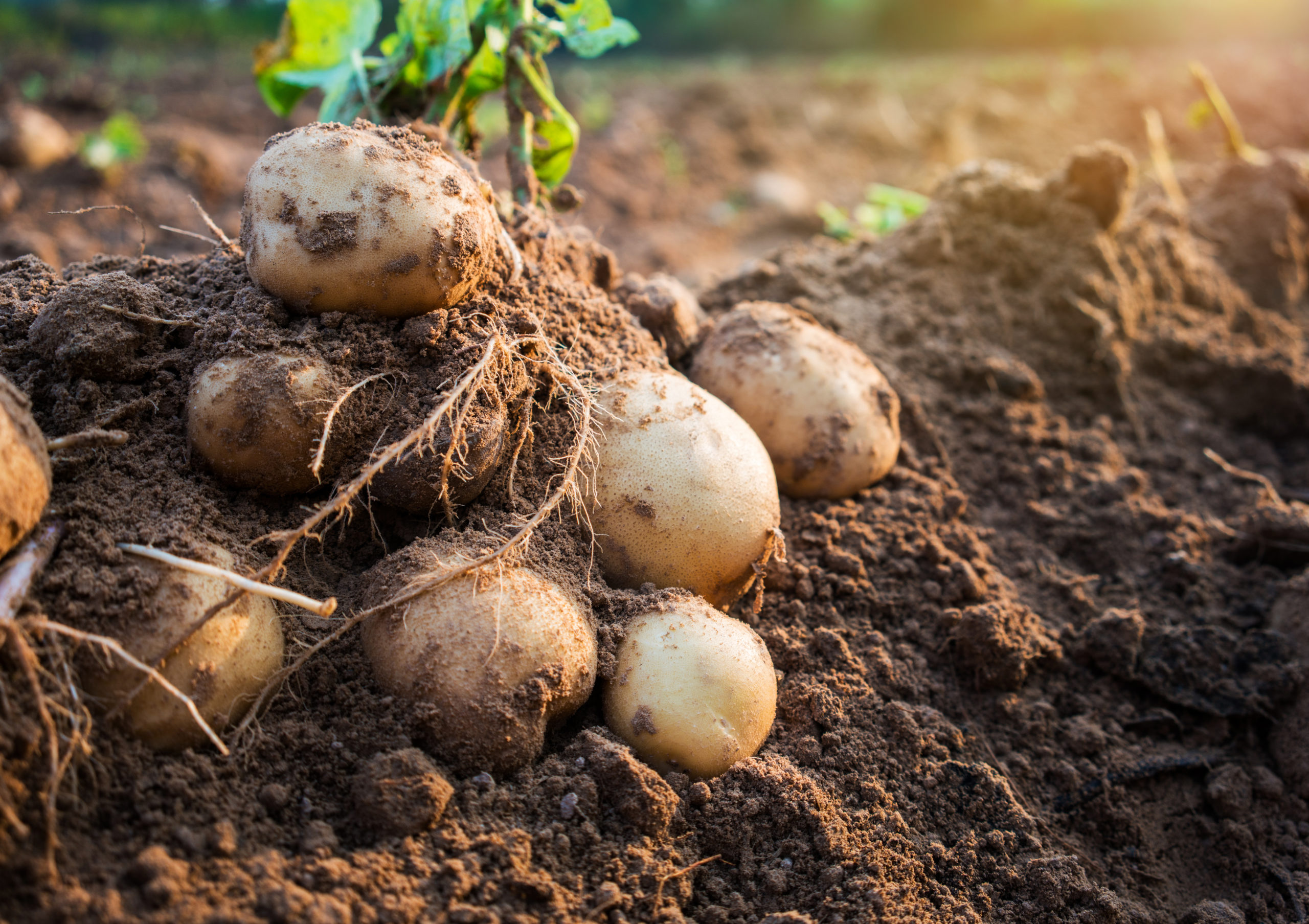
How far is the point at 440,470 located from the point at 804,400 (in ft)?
3.90

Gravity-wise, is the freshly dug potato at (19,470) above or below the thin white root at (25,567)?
above

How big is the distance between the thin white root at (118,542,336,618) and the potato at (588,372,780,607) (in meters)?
0.74

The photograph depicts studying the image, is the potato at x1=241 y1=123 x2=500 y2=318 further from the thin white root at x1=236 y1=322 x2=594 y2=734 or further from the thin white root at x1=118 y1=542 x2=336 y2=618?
the thin white root at x1=118 y1=542 x2=336 y2=618

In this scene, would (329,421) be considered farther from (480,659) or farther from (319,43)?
(319,43)

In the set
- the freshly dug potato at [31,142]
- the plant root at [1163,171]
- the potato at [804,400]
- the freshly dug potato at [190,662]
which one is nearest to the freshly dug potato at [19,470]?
the freshly dug potato at [190,662]

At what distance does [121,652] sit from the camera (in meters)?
1.70

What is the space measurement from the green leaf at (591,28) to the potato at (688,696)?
2132mm

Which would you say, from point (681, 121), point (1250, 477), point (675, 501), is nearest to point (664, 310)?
point (675, 501)

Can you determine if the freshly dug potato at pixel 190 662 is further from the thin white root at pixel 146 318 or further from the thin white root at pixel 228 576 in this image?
the thin white root at pixel 146 318

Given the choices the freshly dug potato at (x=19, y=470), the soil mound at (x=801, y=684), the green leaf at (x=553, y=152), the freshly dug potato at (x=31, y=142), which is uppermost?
the green leaf at (x=553, y=152)

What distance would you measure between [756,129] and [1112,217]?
4769 mm

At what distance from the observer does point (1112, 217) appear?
3.81 metres

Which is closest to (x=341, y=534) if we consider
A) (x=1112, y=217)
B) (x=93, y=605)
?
(x=93, y=605)

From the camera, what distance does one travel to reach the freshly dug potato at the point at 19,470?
170 centimetres
